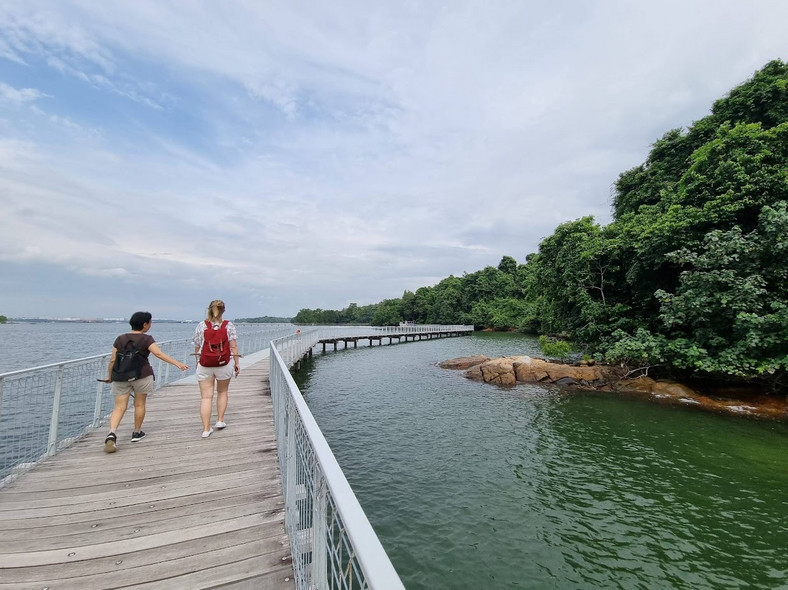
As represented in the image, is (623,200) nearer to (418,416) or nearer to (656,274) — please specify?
(656,274)

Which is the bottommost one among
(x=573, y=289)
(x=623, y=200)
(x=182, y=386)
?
(x=182, y=386)

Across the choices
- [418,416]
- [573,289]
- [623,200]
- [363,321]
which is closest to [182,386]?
[418,416]

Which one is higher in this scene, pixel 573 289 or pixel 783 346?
A: pixel 573 289

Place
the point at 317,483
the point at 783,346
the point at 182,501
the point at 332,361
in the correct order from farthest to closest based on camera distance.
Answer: the point at 332,361, the point at 783,346, the point at 182,501, the point at 317,483

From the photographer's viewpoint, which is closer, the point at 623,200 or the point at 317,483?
the point at 317,483

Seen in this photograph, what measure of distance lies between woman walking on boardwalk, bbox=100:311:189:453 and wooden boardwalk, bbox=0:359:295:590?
1.53 feet

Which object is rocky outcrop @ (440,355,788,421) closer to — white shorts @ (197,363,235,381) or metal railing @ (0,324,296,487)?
white shorts @ (197,363,235,381)

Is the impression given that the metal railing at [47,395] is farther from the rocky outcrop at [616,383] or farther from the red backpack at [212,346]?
the rocky outcrop at [616,383]

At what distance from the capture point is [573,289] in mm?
16891

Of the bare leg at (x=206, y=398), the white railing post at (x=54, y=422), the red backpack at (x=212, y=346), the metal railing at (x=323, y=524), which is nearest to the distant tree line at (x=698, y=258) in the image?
the metal railing at (x=323, y=524)

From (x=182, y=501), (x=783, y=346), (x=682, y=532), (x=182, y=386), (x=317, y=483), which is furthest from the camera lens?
(x=783, y=346)

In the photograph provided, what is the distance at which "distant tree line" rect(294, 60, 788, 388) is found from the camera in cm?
1106

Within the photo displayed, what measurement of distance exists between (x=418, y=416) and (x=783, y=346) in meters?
11.5

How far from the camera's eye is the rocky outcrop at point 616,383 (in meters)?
11.5
